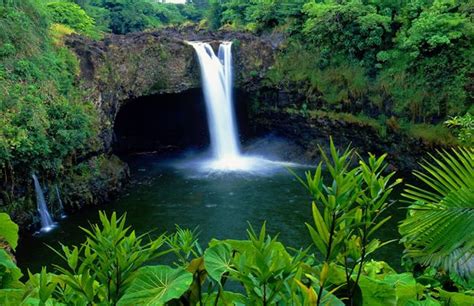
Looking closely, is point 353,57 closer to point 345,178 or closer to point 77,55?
point 77,55

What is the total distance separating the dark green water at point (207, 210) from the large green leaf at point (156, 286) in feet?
26.7

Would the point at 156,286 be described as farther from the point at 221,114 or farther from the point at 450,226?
the point at 221,114

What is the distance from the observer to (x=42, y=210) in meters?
12.0

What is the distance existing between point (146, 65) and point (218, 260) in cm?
1662

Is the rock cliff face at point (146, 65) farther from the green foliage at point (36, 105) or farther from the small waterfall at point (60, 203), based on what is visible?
the small waterfall at point (60, 203)

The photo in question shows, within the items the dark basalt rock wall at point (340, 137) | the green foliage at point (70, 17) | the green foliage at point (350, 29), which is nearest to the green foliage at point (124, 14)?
the green foliage at point (70, 17)

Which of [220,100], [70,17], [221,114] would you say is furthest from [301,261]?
[70,17]

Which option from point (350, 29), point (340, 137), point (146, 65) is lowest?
point (340, 137)

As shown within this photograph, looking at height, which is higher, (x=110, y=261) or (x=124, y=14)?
(x=124, y=14)

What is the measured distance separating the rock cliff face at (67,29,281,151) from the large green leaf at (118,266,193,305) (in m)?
13.7

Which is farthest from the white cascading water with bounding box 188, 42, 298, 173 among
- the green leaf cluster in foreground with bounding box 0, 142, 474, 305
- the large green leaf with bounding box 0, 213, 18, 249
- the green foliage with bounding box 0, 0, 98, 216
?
the green leaf cluster in foreground with bounding box 0, 142, 474, 305

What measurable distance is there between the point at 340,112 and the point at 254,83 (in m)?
4.22

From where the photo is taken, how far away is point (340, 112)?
1798 centimetres

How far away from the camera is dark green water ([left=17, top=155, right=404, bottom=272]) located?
10.9 m
